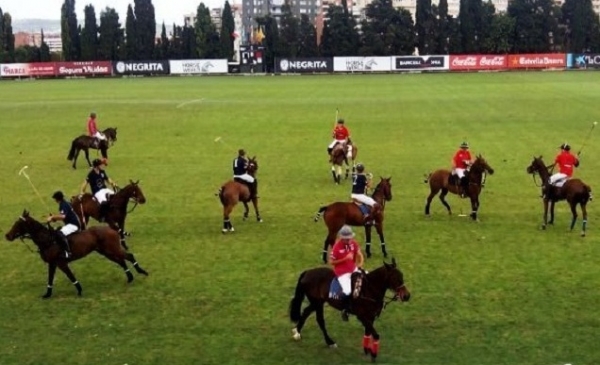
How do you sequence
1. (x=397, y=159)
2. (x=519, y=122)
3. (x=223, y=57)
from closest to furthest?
Result: (x=397, y=159), (x=519, y=122), (x=223, y=57)

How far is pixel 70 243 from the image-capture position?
12.9m

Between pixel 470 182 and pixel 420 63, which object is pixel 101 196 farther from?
pixel 420 63

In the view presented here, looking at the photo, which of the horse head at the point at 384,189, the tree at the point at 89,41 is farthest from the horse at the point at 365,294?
the tree at the point at 89,41

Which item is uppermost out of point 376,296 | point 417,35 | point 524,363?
point 417,35

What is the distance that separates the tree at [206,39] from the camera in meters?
98.5

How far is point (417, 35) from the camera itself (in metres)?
98.4

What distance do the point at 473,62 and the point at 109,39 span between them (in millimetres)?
48407

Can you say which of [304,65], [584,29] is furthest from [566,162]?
[584,29]

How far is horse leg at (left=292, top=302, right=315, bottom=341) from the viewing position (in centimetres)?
1062

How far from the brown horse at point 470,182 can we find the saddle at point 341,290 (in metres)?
8.32

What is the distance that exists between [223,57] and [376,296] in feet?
293

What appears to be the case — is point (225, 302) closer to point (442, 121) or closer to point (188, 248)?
point (188, 248)

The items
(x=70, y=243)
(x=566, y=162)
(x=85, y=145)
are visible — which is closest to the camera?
(x=70, y=243)

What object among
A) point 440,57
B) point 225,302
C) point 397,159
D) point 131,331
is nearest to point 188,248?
point 225,302
